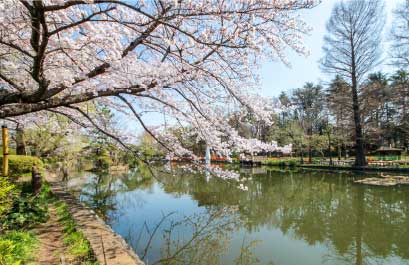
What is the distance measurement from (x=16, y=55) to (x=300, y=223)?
6435 millimetres

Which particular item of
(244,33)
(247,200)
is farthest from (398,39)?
(244,33)

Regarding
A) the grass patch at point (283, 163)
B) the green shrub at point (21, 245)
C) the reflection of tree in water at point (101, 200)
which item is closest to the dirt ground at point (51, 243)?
the green shrub at point (21, 245)

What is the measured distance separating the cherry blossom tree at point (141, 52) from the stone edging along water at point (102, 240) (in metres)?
1.51

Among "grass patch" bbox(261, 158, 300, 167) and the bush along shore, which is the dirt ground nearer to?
the bush along shore

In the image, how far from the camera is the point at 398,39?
15.1 m

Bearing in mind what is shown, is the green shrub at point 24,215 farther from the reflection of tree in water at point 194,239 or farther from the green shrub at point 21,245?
the reflection of tree in water at point 194,239

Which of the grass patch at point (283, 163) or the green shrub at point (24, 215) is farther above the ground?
the grass patch at point (283, 163)

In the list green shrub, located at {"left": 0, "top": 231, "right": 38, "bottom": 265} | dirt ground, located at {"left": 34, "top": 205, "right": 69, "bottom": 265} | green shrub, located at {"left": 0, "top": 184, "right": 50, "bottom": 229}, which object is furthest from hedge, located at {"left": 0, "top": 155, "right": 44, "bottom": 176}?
green shrub, located at {"left": 0, "top": 231, "right": 38, "bottom": 265}

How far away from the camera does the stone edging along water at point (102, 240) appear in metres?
3.01

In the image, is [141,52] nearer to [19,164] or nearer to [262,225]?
[262,225]

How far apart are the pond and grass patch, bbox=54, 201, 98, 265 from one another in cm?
109

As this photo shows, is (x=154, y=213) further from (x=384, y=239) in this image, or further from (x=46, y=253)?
(x=384, y=239)

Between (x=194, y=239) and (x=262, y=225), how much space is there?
1.86m

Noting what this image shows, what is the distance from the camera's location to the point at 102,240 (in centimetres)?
355
